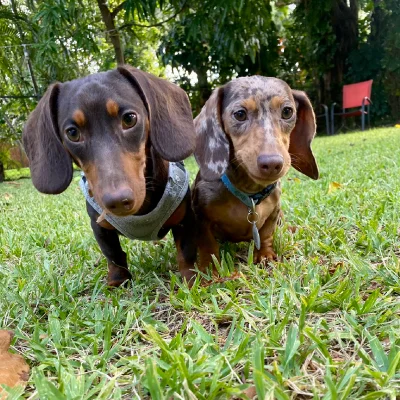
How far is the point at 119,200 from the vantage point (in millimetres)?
1437

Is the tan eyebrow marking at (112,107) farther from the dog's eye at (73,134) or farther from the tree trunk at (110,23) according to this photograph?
the tree trunk at (110,23)

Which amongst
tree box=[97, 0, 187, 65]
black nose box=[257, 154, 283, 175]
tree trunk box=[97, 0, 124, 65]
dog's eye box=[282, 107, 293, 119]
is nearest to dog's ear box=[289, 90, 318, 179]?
dog's eye box=[282, 107, 293, 119]

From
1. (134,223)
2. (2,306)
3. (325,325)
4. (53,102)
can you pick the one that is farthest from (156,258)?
(325,325)

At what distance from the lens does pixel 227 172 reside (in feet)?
6.97

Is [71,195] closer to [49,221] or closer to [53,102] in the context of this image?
[49,221]

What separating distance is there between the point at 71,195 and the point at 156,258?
315 cm

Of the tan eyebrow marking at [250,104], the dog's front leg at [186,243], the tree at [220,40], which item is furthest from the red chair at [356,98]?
the dog's front leg at [186,243]

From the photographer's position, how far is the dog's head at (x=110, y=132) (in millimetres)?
1524

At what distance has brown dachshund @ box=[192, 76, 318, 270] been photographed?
76.0 inches

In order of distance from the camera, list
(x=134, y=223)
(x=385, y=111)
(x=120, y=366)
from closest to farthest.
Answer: (x=120, y=366)
(x=134, y=223)
(x=385, y=111)

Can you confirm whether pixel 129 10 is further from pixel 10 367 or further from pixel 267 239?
pixel 10 367

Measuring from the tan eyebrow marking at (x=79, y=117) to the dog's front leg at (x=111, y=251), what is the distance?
53 centimetres

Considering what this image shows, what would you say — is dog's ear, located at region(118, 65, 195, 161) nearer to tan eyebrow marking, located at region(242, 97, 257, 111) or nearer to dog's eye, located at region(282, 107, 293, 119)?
tan eyebrow marking, located at region(242, 97, 257, 111)

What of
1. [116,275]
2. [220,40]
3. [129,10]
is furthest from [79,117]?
[220,40]
